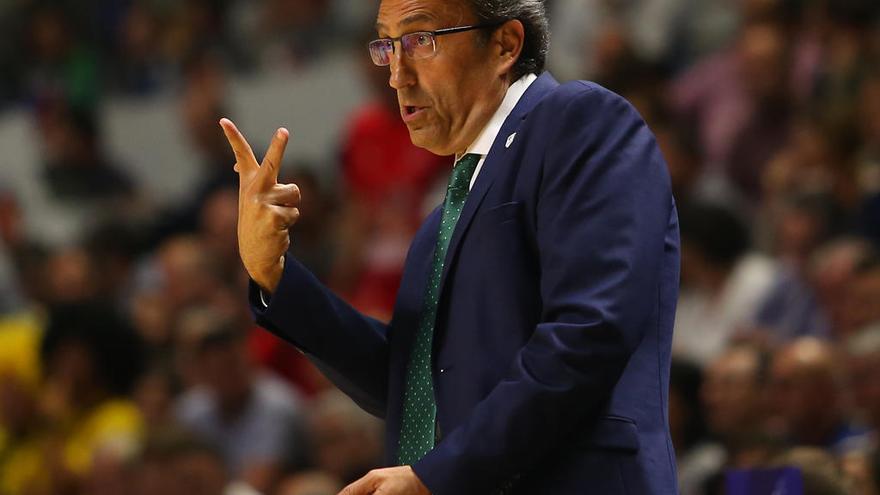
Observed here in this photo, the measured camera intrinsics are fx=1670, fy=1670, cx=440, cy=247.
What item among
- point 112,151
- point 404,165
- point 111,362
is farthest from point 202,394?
point 112,151

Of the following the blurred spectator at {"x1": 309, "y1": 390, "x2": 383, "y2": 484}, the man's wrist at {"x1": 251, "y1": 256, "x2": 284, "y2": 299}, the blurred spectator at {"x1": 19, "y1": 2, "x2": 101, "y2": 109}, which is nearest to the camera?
the man's wrist at {"x1": 251, "y1": 256, "x2": 284, "y2": 299}

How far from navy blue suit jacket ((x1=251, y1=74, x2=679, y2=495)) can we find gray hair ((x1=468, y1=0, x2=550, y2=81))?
68 millimetres

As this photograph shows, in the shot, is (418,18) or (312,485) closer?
(418,18)

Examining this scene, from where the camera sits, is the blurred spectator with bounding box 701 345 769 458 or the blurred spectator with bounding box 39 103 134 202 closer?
the blurred spectator with bounding box 701 345 769 458

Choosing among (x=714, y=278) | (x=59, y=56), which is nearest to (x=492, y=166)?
(x=714, y=278)

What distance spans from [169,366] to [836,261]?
275 centimetres

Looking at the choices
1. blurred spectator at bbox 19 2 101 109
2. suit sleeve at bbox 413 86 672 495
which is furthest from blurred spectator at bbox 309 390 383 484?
blurred spectator at bbox 19 2 101 109

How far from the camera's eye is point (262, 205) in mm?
2816

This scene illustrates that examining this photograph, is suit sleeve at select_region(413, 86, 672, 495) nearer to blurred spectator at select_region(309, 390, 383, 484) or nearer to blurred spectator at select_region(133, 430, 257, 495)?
blurred spectator at select_region(133, 430, 257, 495)

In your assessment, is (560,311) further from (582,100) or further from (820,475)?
(820,475)

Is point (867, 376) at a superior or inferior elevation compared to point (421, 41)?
inferior

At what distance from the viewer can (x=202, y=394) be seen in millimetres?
6430

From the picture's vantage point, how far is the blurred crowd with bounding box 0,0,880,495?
548cm

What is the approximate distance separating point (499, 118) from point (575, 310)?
49cm
